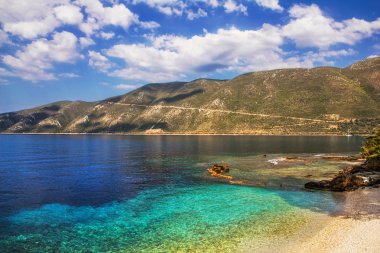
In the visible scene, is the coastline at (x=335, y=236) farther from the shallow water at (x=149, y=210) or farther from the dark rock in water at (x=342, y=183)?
the dark rock in water at (x=342, y=183)

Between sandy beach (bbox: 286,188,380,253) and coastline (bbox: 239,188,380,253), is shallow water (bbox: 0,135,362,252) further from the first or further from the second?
sandy beach (bbox: 286,188,380,253)

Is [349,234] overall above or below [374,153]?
below

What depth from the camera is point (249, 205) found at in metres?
42.1

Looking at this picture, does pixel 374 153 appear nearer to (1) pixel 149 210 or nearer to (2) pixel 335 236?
(2) pixel 335 236

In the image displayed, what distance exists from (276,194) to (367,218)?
50.1 ft

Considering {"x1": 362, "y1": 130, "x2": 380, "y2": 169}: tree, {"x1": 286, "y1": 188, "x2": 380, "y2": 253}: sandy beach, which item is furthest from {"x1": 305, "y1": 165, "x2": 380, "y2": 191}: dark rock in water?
{"x1": 362, "y1": 130, "x2": 380, "y2": 169}: tree

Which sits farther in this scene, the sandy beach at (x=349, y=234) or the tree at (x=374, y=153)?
the tree at (x=374, y=153)

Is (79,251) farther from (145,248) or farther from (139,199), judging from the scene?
(139,199)

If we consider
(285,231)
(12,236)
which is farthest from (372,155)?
(12,236)

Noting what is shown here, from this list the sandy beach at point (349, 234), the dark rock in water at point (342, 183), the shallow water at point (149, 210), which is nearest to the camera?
the sandy beach at point (349, 234)

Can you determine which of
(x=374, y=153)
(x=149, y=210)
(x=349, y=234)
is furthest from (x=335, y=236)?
(x=374, y=153)

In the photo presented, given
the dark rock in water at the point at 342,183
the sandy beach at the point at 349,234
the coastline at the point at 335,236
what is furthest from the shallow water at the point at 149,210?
the dark rock in water at the point at 342,183

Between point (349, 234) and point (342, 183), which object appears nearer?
point (349, 234)

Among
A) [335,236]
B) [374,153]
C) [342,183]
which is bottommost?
[335,236]
